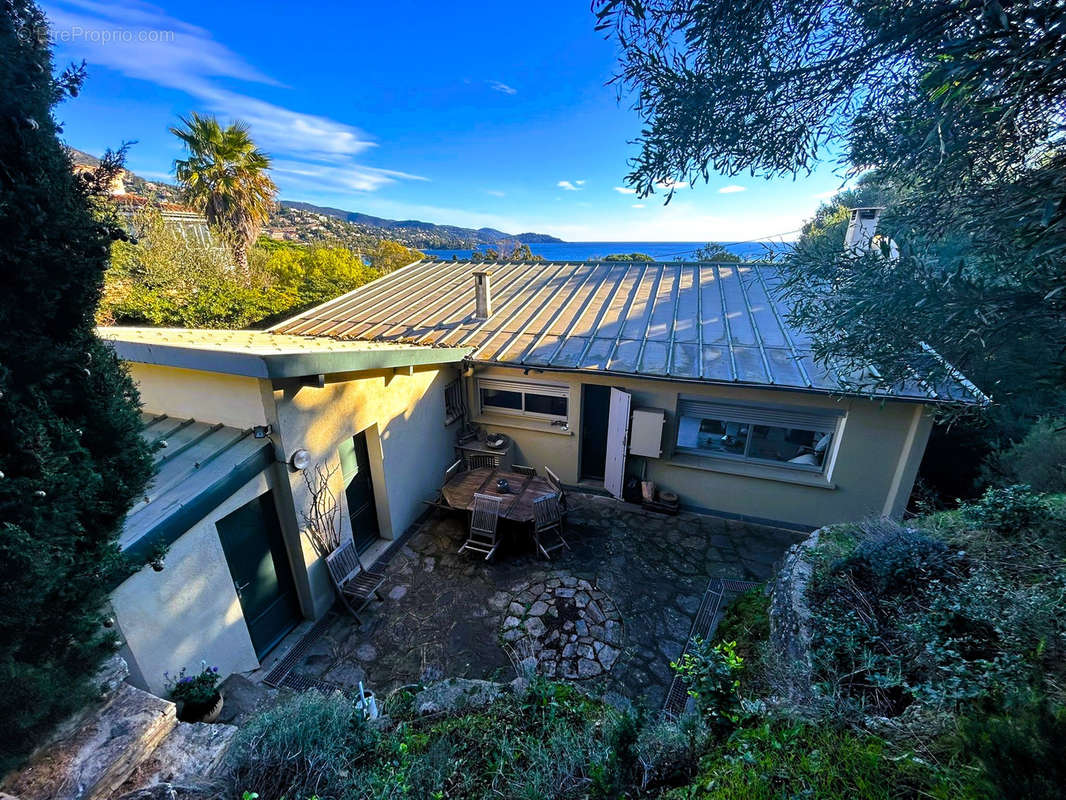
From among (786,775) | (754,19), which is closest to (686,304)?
(754,19)

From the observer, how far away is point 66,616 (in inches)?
92.4

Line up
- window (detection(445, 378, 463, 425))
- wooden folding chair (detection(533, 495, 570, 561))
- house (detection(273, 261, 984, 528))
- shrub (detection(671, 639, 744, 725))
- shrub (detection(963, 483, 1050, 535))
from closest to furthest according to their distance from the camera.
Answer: shrub (detection(671, 639, 744, 725)) → shrub (detection(963, 483, 1050, 535)) → wooden folding chair (detection(533, 495, 570, 561)) → house (detection(273, 261, 984, 528)) → window (detection(445, 378, 463, 425))

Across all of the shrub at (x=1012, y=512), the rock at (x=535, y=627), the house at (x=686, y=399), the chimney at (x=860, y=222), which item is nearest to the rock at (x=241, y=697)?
the rock at (x=535, y=627)

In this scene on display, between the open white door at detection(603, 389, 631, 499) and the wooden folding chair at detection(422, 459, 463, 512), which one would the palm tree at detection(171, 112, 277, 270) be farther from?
the open white door at detection(603, 389, 631, 499)

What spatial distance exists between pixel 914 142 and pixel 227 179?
21671mm

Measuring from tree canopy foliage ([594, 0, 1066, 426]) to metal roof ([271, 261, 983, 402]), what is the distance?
3.41 meters

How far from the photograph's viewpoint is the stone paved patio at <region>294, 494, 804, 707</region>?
5.06 meters

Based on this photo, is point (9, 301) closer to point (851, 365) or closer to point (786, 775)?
point (786, 775)

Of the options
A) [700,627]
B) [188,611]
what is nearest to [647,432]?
[700,627]

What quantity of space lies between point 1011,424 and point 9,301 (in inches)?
533

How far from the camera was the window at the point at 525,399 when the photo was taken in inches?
338

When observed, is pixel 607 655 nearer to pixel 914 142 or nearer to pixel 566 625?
pixel 566 625

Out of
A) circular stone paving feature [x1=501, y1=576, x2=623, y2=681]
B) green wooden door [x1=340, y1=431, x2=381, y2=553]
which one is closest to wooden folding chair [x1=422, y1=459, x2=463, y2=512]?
green wooden door [x1=340, y1=431, x2=381, y2=553]

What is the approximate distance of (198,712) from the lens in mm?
3684
